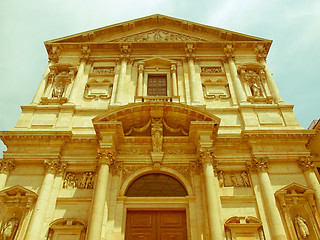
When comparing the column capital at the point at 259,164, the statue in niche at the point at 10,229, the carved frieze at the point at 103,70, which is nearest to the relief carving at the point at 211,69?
the carved frieze at the point at 103,70

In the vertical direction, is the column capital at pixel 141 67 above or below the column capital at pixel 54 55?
below

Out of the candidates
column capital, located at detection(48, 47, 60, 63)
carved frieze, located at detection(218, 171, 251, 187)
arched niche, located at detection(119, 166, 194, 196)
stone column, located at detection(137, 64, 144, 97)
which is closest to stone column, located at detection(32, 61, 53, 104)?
column capital, located at detection(48, 47, 60, 63)

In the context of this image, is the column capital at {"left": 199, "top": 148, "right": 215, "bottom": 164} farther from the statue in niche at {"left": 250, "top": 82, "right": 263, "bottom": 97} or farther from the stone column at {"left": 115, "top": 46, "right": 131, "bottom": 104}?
the statue in niche at {"left": 250, "top": 82, "right": 263, "bottom": 97}

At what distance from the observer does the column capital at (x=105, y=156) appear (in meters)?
10.3

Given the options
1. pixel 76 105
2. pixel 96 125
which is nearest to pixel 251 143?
pixel 96 125

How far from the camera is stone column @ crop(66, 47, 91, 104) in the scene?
13.7 meters

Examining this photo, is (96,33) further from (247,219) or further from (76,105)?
(247,219)

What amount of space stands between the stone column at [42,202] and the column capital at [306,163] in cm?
990

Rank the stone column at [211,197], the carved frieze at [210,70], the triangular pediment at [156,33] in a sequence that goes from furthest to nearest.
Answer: the triangular pediment at [156,33] < the carved frieze at [210,70] < the stone column at [211,197]

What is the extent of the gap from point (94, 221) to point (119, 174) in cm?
244

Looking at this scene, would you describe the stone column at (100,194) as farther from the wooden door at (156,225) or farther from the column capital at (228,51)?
the column capital at (228,51)

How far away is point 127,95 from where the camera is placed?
13.9m

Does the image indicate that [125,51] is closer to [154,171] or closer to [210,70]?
[210,70]

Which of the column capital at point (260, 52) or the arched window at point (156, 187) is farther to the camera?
the column capital at point (260, 52)
